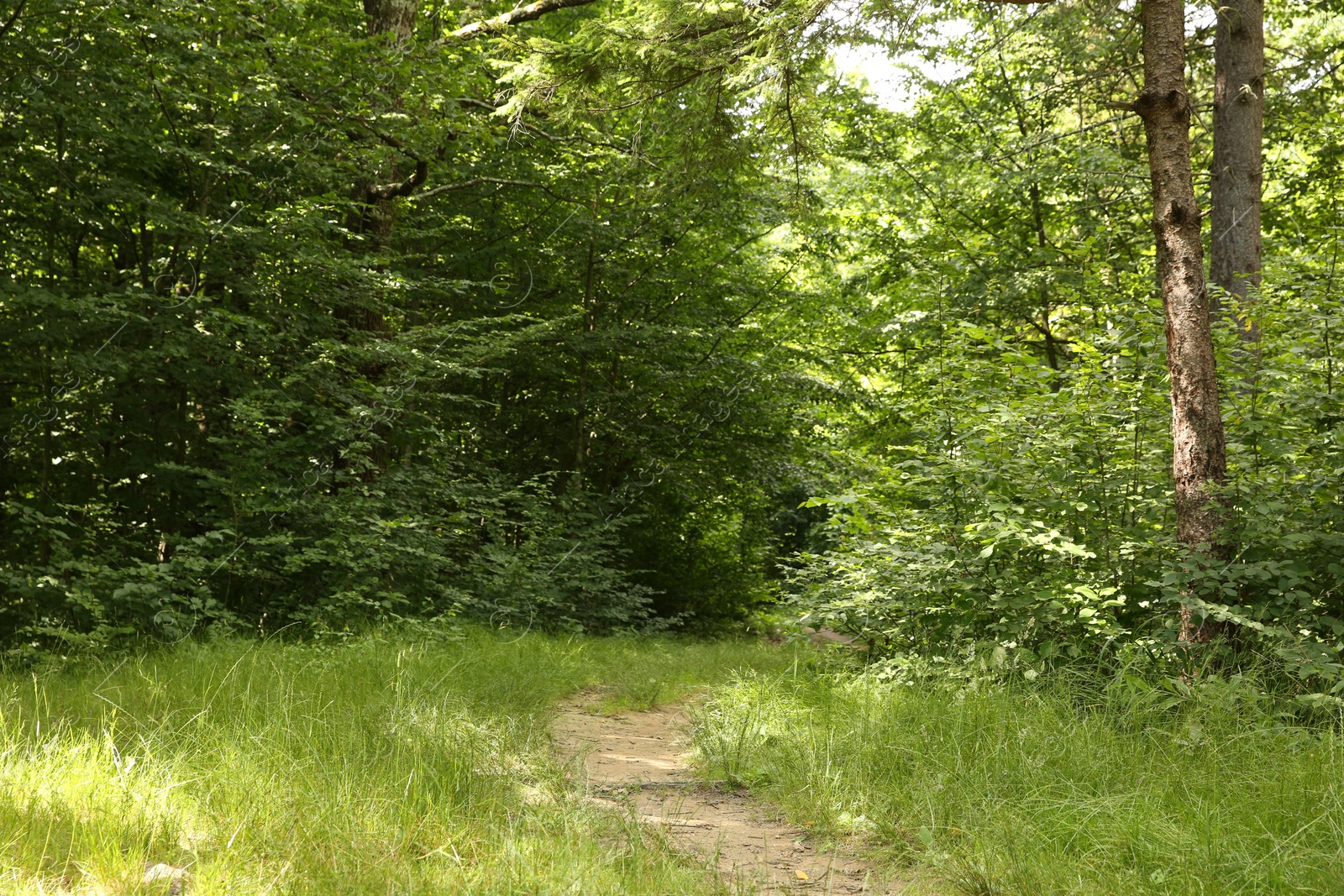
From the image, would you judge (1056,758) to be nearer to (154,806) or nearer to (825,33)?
(154,806)

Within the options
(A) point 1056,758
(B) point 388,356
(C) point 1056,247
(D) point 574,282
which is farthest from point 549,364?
(A) point 1056,758

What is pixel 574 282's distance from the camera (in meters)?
14.5

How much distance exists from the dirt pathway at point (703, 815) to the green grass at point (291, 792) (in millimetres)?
259

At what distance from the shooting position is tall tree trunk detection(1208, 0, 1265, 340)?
8859 mm

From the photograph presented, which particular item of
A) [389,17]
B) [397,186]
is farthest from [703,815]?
[389,17]

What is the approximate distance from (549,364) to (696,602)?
537 centimetres

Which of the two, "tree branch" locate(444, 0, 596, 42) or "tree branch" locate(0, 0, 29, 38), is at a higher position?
"tree branch" locate(444, 0, 596, 42)

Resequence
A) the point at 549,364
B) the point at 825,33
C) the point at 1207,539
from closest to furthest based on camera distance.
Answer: the point at 1207,539, the point at 825,33, the point at 549,364

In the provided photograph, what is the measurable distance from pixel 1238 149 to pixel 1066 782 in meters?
7.89

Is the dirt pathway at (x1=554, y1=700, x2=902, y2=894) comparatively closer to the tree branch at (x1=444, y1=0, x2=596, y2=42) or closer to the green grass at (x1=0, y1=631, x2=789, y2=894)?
the green grass at (x1=0, y1=631, x2=789, y2=894)

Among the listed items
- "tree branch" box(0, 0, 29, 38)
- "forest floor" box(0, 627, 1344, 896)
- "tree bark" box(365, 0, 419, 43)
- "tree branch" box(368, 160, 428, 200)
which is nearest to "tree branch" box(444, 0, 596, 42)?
"tree bark" box(365, 0, 419, 43)

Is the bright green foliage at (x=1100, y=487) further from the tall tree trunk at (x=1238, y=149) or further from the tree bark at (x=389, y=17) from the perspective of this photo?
the tree bark at (x=389, y=17)

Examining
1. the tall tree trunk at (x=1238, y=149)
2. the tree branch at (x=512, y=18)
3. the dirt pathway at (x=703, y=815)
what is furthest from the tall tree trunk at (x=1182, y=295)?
the tree branch at (x=512, y=18)

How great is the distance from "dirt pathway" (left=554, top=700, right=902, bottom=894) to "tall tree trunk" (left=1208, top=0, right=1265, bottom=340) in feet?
23.5
